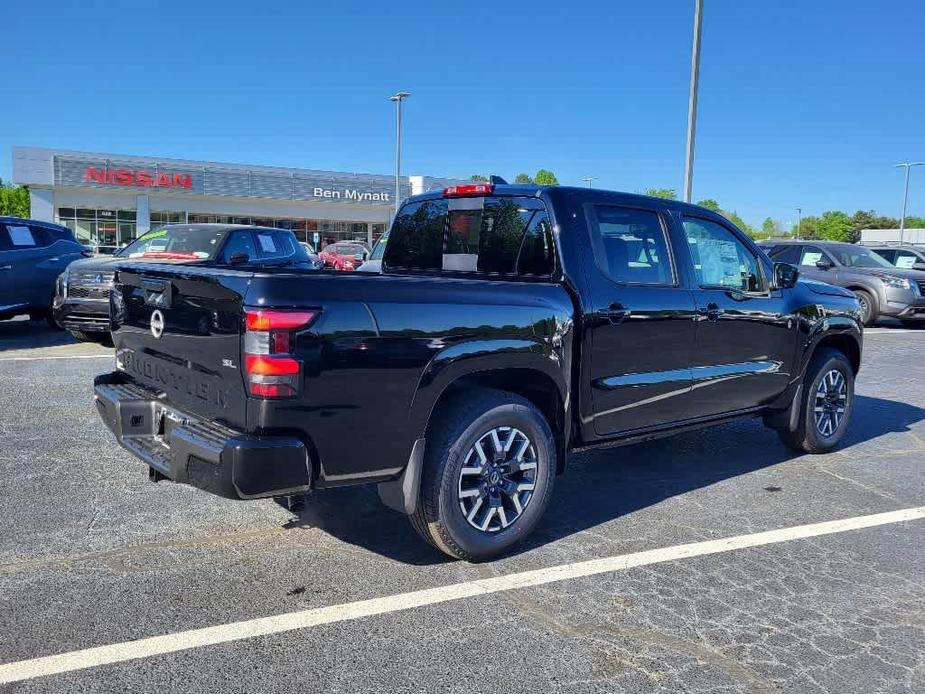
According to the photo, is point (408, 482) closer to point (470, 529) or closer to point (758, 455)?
point (470, 529)

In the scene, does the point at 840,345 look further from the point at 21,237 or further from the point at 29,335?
the point at 29,335

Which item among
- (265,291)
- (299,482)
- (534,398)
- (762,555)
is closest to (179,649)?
(299,482)

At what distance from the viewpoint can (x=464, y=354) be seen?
3643 mm

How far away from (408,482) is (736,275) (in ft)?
9.75

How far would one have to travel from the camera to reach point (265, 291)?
10.0 feet

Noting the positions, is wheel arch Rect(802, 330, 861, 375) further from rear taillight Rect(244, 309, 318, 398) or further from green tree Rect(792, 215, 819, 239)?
green tree Rect(792, 215, 819, 239)

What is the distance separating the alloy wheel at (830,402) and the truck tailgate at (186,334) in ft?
15.1

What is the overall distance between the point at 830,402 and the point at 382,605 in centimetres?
432

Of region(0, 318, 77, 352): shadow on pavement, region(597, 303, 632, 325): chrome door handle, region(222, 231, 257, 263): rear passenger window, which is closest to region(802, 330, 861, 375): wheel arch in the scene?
region(597, 303, 632, 325): chrome door handle

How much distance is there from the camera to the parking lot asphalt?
288 cm

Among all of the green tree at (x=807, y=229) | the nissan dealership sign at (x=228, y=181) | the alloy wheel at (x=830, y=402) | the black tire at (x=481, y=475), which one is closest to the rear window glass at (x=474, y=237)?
the black tire at (x=481, y=475)

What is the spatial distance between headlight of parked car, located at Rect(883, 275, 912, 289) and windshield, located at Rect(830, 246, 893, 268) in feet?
2.25

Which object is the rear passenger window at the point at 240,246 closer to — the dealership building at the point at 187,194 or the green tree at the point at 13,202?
the dealership building at the point at 187,194

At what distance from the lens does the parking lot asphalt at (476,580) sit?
2.88 m
